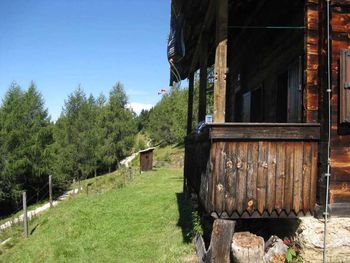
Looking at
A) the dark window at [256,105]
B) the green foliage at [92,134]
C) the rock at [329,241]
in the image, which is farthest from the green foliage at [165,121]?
the rock at [329,241]

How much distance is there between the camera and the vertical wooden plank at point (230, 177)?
212 inches

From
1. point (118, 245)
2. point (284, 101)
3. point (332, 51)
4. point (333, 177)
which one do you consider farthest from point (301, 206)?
point (118, 245)

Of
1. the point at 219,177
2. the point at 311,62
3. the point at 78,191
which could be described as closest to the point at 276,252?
the point at 219,177

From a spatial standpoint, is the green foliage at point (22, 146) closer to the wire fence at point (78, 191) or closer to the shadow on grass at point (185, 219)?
the wire fence at point (78, 191)

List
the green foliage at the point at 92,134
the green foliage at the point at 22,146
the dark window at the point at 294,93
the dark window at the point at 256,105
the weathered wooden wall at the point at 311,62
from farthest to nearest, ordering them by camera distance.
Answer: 1. the green foliage at the point at 92,134
2. the green foliage at the point at 22,146
3. the dark window at the point at 256,105
4. the dark window at the point at 294,93
5. the weathered wooden wall at the point at 311,62

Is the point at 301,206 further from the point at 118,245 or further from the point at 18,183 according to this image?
the point at 18,183

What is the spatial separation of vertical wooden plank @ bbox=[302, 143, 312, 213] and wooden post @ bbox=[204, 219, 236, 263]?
0.98 m

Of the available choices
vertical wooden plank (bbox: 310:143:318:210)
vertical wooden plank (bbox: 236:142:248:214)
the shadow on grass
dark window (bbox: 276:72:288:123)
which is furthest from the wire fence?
vertical wooden plank (bbox: 310:143:318:210)

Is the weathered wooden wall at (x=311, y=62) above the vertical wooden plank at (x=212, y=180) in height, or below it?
above

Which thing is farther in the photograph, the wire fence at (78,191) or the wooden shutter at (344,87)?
the wire fence at (78,191)

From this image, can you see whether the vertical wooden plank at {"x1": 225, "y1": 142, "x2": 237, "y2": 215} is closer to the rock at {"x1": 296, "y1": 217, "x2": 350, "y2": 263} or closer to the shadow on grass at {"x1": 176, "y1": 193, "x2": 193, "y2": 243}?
the rock at {"x1": 296, "y1": 217, "x2": 350, "y2": 263}

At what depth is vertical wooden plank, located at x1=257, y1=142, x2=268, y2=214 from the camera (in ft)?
17.8

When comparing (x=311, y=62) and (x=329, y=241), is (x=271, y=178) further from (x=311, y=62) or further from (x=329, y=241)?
(x=311, y=62)

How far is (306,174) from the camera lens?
548 centimetres
